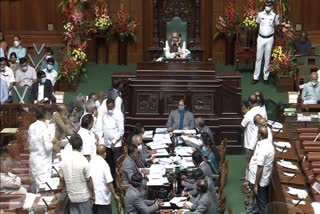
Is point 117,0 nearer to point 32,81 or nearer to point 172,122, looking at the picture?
point 32,81

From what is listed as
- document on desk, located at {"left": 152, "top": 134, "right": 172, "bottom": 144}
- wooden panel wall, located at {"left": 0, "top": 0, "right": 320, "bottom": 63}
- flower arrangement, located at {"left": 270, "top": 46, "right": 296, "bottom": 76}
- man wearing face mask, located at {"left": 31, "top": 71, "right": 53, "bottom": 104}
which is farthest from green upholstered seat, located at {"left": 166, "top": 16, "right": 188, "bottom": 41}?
document on desk, located at {"left": 152, "top": 134, "right": 172, "bottom": 144}

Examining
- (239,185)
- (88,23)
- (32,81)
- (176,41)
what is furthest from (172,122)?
(88,23)

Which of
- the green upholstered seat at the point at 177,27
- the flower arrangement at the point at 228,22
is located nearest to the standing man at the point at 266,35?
the flower arrangement at the point at 228,22

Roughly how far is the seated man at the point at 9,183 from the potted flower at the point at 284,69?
9127 mm

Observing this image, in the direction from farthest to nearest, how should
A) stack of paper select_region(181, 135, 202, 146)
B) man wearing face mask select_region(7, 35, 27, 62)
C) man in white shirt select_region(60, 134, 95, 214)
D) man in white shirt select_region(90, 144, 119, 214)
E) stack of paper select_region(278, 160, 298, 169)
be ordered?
man wearing face mask select_region(7, 35, 27, 62) → stack of paper select_region(181, 135, 202, 146) → stack of paper select_region(278, 160, 298, 169) → man in white shirt select_region(90, 144, 119, 214) → man in white shirt select_region(60, 134, 95, 214)

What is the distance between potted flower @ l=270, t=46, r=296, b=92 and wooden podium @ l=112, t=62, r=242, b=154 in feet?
8.55

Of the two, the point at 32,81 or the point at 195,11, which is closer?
the point at 32,81

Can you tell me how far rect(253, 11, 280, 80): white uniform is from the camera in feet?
63.2

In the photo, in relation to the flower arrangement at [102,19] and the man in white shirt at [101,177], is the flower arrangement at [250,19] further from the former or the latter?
the man in white shirt at [101,177]

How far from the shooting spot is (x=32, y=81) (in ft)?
61.0

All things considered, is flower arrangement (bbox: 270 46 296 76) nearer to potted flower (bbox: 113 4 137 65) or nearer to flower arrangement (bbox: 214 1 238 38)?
flower arrangement (bbox: 214 1 238 38)

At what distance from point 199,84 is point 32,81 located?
3.76 meters

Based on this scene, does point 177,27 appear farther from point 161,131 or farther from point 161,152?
point 161,152

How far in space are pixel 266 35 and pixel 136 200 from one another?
8.70 meters
